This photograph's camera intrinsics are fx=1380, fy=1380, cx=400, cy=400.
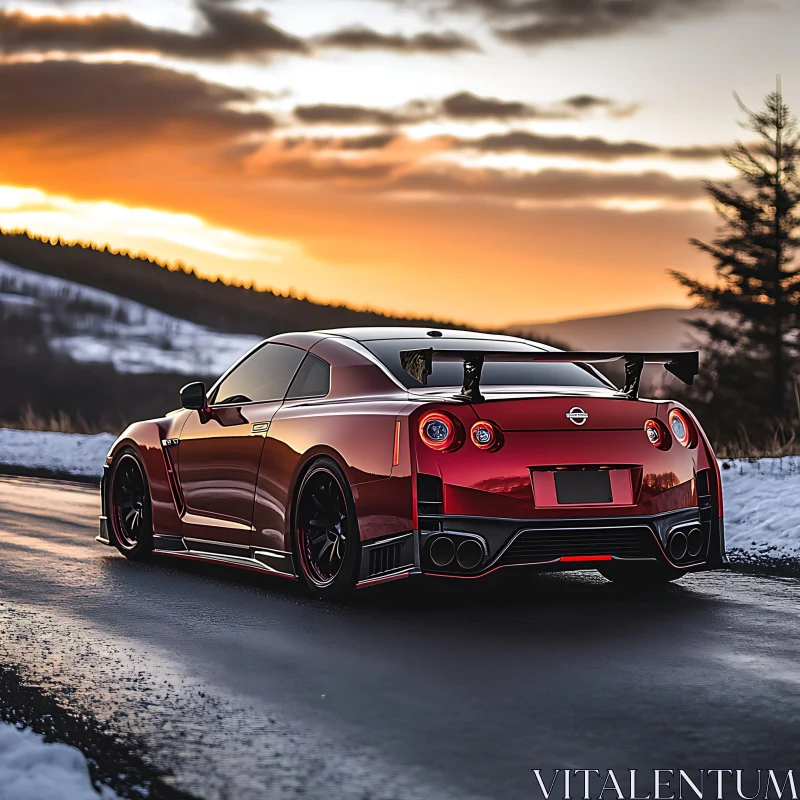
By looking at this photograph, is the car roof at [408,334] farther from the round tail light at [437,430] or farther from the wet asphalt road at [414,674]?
the wet asphalt road at [414,674]

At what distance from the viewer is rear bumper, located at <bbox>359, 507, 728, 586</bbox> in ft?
23.1

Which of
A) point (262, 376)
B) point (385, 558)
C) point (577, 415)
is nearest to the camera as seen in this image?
point (385, 558)

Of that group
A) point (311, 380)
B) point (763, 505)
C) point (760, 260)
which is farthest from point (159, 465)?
point (760, 260)

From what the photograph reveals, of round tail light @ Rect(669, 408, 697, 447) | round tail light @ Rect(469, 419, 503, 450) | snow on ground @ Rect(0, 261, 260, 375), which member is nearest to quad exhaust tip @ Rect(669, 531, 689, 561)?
round tail light @ Rect(669, 408, 697, 447)

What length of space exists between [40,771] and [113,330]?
80502 mm

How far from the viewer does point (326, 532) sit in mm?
7758

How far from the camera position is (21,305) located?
8244 centimetres

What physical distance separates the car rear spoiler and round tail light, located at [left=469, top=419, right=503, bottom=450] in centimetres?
16

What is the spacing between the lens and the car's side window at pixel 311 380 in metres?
8.27

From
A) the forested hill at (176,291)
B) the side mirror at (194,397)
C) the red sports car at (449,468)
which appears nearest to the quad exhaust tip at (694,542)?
the red sports car at (449,468)

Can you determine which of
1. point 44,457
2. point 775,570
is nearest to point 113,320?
point 44,457

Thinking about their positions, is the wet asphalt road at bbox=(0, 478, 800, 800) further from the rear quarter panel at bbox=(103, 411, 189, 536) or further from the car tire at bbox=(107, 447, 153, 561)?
the car tire at bbox=(107, 447, 153, 561)

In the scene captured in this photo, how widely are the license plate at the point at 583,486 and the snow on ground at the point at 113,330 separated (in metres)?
67.0

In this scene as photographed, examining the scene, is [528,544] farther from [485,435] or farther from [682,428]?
[682,428]
